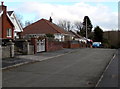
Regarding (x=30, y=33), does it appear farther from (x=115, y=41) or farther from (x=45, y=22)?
(x=115, y=41)

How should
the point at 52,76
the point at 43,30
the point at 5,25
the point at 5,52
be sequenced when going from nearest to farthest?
the point at 52,76
the point at 5,52
the point at 5,25
the point at 43,30

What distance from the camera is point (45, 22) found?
5828 cm

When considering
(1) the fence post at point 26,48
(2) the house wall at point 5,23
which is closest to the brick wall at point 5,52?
(1) the fence post at point 26,48

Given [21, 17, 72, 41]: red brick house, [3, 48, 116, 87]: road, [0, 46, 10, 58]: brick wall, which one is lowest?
[3, 48, 116, 87]: road

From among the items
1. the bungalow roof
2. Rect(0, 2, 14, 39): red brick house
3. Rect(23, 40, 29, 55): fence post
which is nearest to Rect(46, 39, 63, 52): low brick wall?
Rect(23, 40, 29, 55): fence post

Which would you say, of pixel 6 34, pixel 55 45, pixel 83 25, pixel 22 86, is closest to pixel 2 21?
pixel 6 34

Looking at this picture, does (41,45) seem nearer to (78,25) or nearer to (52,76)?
(52,76)

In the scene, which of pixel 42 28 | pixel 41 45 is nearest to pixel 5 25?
pixel 41 45

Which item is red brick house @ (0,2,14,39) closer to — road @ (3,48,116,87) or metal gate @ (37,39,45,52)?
metal gate @ (37,39,45,52)

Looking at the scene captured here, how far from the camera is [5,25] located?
40031 mm

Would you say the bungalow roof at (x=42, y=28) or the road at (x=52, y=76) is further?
the bungalow roof at (x=42, y=28)

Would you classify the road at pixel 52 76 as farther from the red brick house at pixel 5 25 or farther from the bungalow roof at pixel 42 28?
the bungalow roof at pixel 42 28

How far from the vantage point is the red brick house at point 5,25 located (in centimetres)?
3861

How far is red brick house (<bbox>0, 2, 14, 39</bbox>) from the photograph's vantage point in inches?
1520
